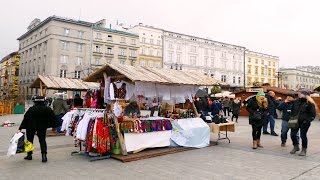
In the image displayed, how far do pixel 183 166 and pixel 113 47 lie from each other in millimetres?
53210

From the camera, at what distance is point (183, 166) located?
7.21 meters

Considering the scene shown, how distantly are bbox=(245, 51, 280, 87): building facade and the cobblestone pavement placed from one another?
70416mm

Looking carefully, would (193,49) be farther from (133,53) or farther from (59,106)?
(59,106)

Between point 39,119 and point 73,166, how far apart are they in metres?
1.60

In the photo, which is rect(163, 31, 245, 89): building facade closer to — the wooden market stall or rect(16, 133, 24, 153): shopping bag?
the wooden market stall

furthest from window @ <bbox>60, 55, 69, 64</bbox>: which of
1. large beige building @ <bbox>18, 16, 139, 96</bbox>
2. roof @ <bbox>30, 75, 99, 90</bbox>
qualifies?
roof @ <bbox>30, 75, 99, 90</bbox>

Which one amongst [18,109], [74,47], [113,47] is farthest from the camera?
[113,47]

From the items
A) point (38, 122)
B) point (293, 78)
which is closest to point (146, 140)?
point (38, 122)

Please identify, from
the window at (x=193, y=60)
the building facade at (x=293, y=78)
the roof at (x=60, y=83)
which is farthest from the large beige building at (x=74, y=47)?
the building facade at (x=293, y=78)

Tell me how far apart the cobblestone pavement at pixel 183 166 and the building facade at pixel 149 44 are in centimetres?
5246

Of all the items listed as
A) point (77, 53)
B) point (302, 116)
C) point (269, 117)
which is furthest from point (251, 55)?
A: point (302, 116)

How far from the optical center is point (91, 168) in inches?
271

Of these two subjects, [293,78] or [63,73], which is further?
[293,78]

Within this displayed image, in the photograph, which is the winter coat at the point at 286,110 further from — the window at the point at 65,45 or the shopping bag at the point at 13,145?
the window at the point at 65,45
